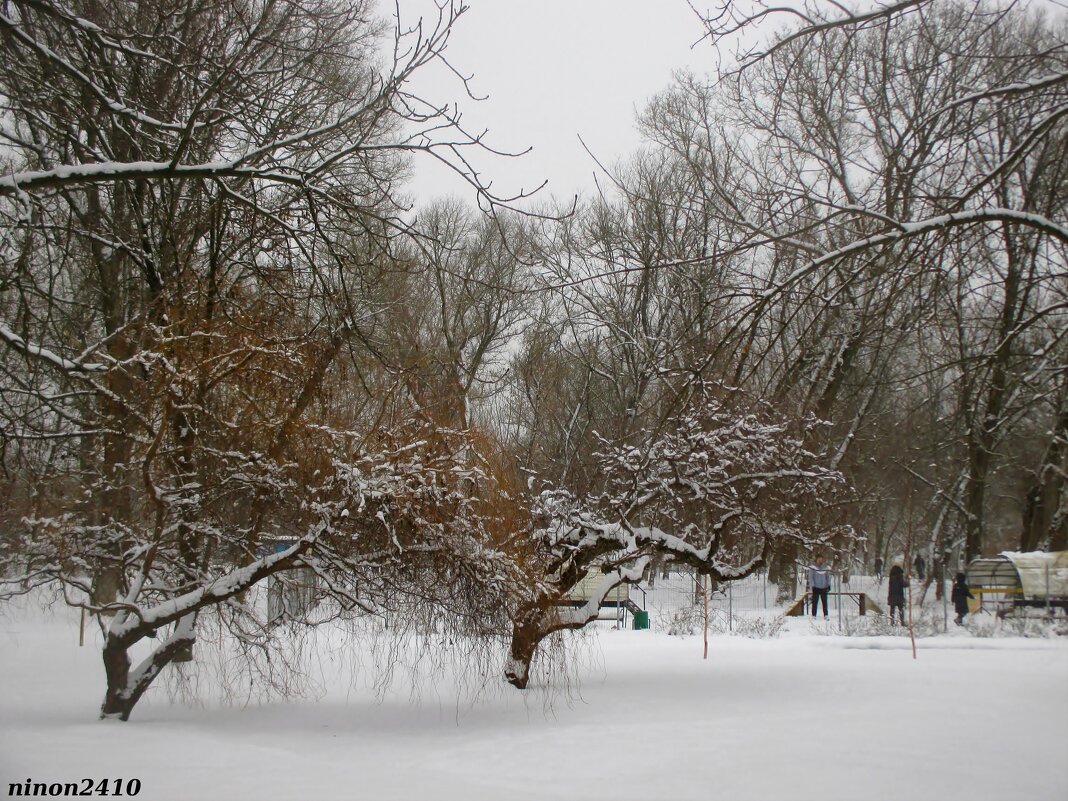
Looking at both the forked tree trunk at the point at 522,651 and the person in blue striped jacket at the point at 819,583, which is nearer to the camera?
the forked tree trunk at the point at 522,651

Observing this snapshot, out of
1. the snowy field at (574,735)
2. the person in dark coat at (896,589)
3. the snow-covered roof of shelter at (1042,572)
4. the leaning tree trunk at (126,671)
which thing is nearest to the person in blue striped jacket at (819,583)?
the person in dark coat at (896,589)

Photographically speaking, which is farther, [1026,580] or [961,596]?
[961,596]

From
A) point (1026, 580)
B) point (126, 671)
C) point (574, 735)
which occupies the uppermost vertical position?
point (1026, 580)

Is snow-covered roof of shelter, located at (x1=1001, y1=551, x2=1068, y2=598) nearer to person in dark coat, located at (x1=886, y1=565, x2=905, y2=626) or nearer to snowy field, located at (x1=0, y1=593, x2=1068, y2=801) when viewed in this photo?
person in dark coat, located at (x1=886, y1=565, x2=905, y2=626)

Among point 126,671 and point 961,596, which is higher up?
point 961,596

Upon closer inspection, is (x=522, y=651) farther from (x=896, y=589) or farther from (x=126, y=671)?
(x=896, y=589)

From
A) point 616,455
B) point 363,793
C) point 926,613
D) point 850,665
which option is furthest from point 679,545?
point 926,613

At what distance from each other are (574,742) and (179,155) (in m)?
5.26

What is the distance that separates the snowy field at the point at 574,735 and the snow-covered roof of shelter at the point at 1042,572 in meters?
5.76

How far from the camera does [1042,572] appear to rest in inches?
661

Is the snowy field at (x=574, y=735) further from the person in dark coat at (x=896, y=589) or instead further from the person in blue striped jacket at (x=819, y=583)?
the person in blue striped jacket at (x=819, y=583)

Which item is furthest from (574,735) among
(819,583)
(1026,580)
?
(819,583)

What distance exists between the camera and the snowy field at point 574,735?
577cm

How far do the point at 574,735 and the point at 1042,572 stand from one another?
12.3 metres
